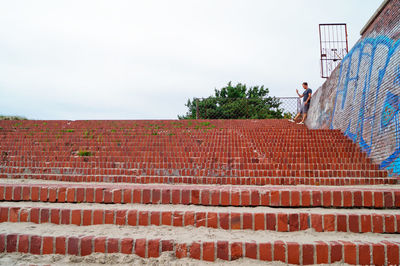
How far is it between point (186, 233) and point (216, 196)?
1.96 feet

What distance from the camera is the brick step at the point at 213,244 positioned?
6.79 ft

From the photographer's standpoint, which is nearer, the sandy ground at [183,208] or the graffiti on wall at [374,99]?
the sandy ground at [183,208]

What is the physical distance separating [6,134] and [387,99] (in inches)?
367

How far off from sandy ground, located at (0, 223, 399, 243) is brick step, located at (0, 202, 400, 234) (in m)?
0.05

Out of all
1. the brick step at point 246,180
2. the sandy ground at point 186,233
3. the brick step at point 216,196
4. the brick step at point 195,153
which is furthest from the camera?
the brick step at point 195,153

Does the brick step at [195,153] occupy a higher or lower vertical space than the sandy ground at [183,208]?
higher

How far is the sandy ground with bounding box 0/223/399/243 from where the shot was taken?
2.24 m

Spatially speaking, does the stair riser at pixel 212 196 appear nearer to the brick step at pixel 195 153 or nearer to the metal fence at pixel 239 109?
the brick step at pixel 195 153

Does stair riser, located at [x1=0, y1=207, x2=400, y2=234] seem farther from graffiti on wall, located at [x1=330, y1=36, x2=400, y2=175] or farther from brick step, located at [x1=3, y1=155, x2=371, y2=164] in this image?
brick step, located at [x1=3, y1=155, x2=371, y2=164]

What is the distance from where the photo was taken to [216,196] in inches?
111

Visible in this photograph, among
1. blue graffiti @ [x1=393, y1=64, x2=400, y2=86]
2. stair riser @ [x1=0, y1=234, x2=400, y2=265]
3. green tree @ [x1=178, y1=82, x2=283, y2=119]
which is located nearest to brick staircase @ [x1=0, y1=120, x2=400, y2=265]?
stair riser @ [x1=0, y1=234, x2=400, y2=265]

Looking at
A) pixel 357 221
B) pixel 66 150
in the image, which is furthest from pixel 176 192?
pixel 66 150

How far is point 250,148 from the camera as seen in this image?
5.96 metres

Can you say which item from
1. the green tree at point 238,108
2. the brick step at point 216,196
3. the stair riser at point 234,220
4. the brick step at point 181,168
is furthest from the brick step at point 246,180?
the green tree at point 238,108
